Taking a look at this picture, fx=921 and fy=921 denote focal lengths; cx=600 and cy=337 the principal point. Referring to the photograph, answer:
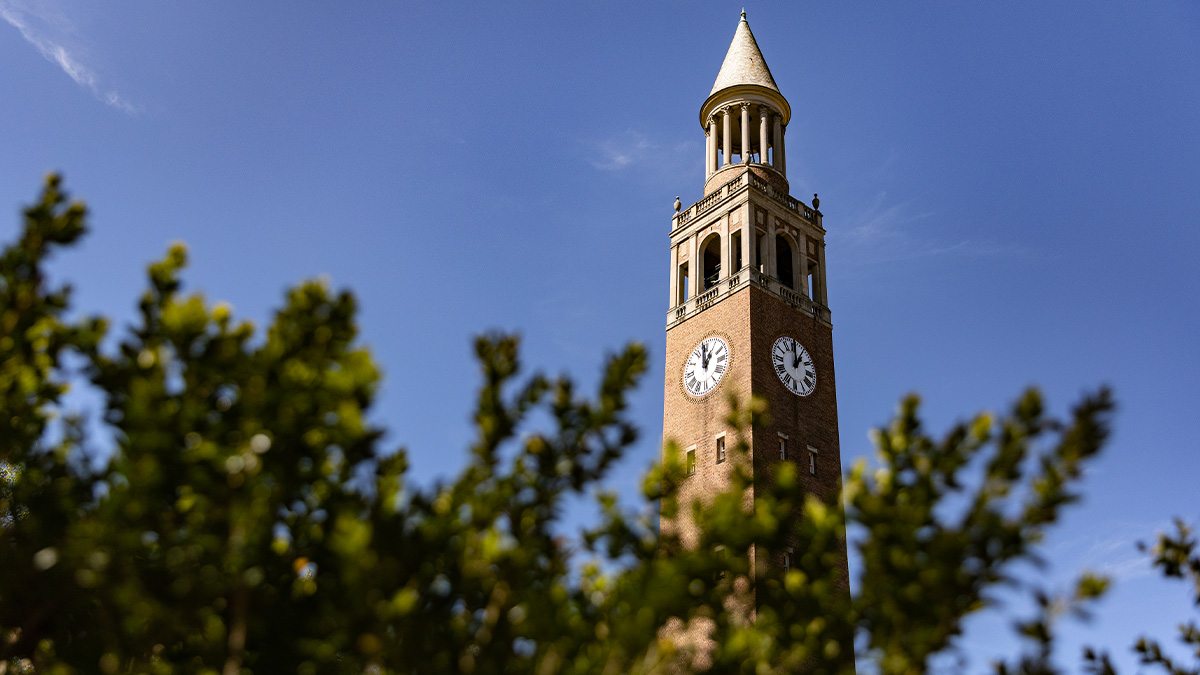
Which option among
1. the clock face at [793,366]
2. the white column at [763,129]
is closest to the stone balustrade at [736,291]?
the clock face at [793,366]

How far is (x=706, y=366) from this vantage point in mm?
34688

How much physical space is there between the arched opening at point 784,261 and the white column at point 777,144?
4486mm

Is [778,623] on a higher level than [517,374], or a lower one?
lower

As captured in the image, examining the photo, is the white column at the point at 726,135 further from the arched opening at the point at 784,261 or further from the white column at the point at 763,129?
the arched opening at the point at 784,261

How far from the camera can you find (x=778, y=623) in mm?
6395

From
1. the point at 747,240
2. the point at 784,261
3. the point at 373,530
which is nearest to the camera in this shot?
the point at 373,530

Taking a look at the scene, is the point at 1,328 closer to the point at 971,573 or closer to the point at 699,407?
the point at 971,573

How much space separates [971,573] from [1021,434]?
874mm

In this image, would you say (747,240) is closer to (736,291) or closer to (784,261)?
(736,291)

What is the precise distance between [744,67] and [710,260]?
397 inches

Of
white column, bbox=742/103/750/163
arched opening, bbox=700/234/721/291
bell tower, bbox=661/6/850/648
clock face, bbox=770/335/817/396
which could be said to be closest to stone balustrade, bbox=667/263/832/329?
bell tower, bbox=661/6/850/648

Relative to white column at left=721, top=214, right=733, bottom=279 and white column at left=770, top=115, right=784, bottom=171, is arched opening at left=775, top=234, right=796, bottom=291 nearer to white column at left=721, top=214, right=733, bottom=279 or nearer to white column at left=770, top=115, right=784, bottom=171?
white column at left=721, top=214, right=733, bottom=279

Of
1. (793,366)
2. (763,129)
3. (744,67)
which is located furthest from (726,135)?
(793,366)

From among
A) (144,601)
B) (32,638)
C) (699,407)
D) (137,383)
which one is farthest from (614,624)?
(699,407)
